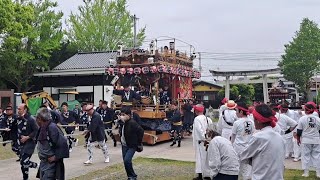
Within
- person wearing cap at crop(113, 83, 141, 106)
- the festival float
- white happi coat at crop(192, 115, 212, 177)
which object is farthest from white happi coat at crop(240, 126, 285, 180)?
person wearing cap at crop(113, 83, 141, 106)

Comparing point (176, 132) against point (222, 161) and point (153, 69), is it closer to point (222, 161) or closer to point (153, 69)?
point (153, 69)

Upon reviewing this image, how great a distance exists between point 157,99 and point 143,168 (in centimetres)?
600

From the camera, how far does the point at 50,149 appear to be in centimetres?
732

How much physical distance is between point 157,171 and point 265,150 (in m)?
6.65

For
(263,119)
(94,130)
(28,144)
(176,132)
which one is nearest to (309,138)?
(263,119)

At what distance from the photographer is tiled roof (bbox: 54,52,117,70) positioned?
1388 inches

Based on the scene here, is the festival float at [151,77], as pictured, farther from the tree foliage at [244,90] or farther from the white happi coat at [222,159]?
the tree foliage at [244,90]

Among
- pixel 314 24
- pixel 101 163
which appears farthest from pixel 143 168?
pixel 314 24

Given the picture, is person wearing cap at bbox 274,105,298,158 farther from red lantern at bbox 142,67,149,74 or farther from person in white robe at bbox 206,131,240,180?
red lantern at bbox 142,67,149,74

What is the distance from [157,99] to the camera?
57.0 feet

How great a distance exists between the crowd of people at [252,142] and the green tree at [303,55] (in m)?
23.0

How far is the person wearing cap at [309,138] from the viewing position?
32.6ft

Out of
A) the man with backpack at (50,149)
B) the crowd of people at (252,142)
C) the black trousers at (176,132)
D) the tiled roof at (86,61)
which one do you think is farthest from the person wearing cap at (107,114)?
the tiled roof at (86,61)

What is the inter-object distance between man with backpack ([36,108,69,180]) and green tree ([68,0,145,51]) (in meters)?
34.5
